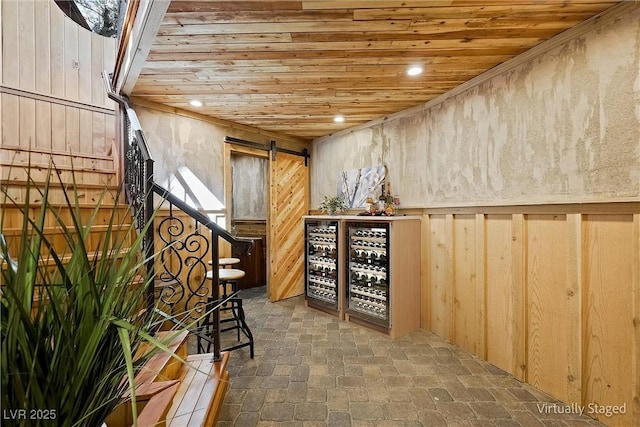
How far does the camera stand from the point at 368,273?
3113mm

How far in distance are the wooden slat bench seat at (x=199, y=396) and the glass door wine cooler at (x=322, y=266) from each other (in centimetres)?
172

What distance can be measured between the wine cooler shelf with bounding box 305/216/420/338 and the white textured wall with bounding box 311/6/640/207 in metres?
0.56

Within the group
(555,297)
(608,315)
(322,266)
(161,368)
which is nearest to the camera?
(161,368)

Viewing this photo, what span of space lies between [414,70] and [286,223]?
8.84 feet

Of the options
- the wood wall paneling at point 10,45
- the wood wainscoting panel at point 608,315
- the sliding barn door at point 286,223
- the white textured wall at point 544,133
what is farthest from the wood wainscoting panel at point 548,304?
the wood wall paneling at point 10,45

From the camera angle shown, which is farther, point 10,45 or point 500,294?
point 10,45

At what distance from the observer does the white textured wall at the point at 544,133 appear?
1.59 meters

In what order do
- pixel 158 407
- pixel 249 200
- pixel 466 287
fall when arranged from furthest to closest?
pixel 249 200
pixel 466 287
pixel 158 407

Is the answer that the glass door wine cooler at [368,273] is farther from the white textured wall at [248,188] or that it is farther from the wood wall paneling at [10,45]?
the wood wall paneling at [10,45]

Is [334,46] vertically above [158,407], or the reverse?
[334,46]

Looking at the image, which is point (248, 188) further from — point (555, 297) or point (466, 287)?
point (555, 297)

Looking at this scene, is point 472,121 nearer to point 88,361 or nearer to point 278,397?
point 278,397

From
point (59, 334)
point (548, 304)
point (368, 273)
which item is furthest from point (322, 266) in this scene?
point (59, 334)

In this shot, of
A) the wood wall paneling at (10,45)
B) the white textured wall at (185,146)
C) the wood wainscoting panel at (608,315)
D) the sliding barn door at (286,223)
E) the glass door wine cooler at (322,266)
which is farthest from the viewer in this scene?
the sliding barn door at (286,223)
